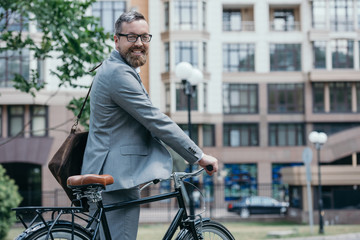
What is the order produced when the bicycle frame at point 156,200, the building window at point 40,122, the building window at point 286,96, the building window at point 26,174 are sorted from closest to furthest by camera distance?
the bicycle frame at point 156,200 → the building window at point 40,122 → the building window at point 26,174 → the building window at point 286,96

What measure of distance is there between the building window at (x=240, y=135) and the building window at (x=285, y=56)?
471cm

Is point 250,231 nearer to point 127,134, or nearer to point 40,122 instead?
point 127,134

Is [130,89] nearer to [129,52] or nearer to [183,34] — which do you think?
[129,52]

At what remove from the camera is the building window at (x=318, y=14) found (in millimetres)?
41094

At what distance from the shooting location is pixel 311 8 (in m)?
41.2

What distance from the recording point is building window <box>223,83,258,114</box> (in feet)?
135

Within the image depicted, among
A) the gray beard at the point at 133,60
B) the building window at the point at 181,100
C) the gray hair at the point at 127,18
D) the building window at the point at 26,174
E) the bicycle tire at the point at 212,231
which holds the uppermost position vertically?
the building window at the point at 181,100

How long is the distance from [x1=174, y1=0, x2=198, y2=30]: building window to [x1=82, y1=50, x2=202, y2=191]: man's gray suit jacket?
36497 millimetres

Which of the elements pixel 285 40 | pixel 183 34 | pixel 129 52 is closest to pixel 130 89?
pixel 129 52

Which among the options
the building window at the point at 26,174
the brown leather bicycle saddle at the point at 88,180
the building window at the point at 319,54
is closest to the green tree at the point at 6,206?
the brown leather bicycle saddle at the point at 88,180

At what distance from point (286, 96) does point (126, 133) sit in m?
38.6

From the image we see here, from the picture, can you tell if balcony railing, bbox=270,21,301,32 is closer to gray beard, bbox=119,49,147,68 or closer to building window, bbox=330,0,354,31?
building window, bbox=330,0,354,31

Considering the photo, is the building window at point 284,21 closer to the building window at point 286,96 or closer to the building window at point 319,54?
the building window at point 319,54

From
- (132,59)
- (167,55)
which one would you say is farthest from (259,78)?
(132,59)
